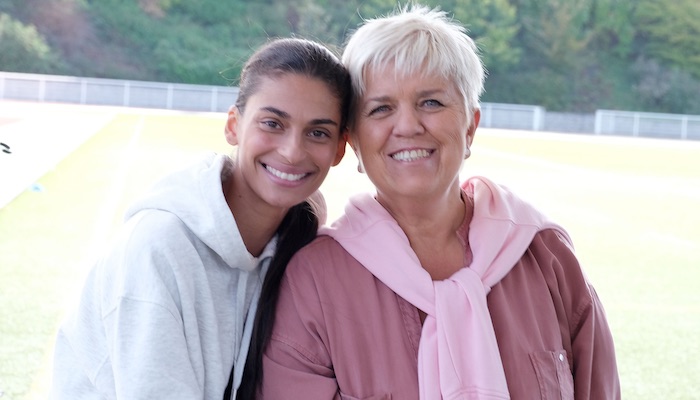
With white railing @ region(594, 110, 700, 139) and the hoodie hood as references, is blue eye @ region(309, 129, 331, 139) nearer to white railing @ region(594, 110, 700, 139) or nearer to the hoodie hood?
the hoodie hood

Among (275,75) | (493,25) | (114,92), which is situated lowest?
(275,75)

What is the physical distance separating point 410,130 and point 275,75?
1.09 ft

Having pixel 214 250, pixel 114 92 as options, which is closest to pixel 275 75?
pixel 214 250

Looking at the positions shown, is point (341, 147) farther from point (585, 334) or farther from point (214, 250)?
point (585, 334)

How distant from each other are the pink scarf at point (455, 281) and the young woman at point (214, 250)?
6.4 inches

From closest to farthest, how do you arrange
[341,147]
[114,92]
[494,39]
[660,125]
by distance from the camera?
[341,147] < [114,92] < [660,125] < [494,39]

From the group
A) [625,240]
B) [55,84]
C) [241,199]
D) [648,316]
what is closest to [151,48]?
[55,84]

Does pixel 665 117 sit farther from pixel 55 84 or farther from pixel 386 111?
pixel 386 111

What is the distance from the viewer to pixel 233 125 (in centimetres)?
220

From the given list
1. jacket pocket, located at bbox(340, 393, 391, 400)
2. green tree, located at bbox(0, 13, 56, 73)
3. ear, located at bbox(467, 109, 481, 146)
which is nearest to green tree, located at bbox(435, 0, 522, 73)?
green tree, located at bbox(0, 13, 56, 73)

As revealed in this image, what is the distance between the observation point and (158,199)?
1.96m

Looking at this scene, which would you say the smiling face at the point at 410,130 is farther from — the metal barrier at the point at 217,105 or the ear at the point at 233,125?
the metal barrier at the point at 217,105

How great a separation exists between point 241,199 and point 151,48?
1244 inches

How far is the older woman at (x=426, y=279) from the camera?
197 cm
